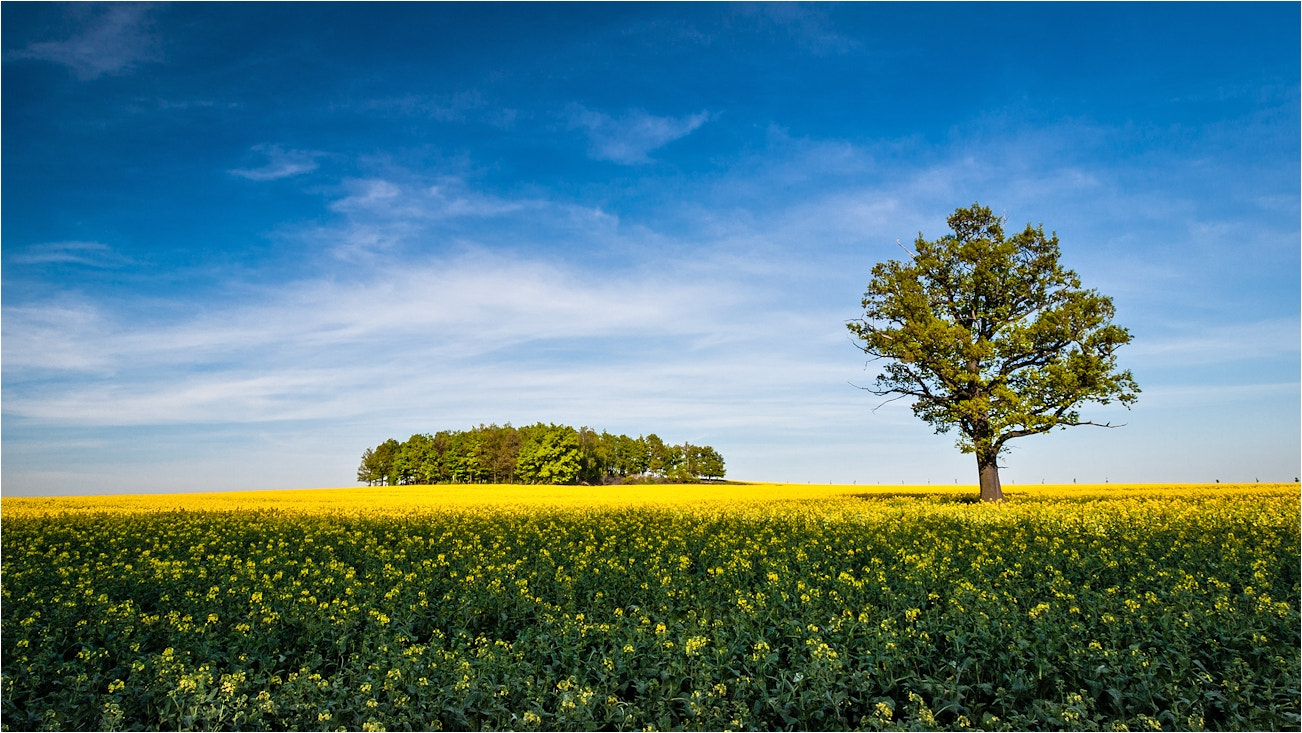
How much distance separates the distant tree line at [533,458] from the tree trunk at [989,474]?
75351 millimetres

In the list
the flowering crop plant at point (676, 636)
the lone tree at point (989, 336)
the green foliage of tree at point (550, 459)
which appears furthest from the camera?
the green foliage of tree at point (550, 459)

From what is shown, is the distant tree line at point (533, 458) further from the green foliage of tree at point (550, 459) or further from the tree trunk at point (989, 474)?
the tree trunk at point (989, 474)

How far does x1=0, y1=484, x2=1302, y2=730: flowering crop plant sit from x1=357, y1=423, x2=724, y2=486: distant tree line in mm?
87934

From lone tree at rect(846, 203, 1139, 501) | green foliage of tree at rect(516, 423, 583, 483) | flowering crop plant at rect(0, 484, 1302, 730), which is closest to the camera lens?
flowering crop plant at rect(0, 484, 1302, 730)

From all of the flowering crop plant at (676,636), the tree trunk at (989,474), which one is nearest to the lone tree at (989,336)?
the tree trunk at (989,474)

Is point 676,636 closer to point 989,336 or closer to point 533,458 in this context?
point 989,336

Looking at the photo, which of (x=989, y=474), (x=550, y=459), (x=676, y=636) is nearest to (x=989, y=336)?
(x=989, y=474)

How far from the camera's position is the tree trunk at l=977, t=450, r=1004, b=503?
93.8ft

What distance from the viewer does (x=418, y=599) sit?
9.66 m

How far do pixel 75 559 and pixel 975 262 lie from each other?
32152mm

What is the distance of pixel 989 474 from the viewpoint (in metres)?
29.2

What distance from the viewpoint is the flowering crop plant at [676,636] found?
583 centimetres

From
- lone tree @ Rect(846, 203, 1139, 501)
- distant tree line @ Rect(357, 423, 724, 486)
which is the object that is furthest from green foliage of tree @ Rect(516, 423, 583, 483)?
lone tree @ Rect(846, 203, 1139, 501)

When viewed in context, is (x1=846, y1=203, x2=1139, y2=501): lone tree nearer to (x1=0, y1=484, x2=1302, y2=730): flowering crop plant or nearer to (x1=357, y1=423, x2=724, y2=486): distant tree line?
(x1=0, y1=484, x2=1302, y2=730): flowering crop plant
